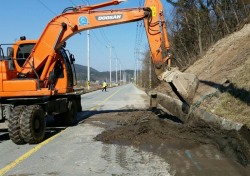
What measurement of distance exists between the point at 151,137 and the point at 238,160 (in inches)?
134

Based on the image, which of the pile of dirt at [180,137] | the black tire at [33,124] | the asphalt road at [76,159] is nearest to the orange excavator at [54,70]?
the black tire at [33,124]

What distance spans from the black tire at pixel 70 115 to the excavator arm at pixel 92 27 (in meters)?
1.99

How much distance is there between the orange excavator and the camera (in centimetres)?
1131

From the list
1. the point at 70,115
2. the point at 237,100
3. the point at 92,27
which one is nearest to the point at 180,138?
the point at 237,100

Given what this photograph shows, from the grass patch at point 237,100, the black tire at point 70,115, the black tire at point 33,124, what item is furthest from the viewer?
the black tire at point 70,115

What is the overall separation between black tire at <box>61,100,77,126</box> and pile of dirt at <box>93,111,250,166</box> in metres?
2.88

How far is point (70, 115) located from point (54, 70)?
1.97m

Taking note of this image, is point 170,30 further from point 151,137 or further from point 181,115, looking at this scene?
point 151,137

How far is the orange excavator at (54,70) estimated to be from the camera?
1131cm

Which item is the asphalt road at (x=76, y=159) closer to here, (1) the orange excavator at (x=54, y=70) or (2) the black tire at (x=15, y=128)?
(2) the black tire at (x=15, y=128)

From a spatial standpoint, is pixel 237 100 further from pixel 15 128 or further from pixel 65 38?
pixel 65 38

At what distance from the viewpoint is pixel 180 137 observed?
10.7m

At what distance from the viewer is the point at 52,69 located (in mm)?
13688

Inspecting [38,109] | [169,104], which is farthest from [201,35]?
[38,109]
